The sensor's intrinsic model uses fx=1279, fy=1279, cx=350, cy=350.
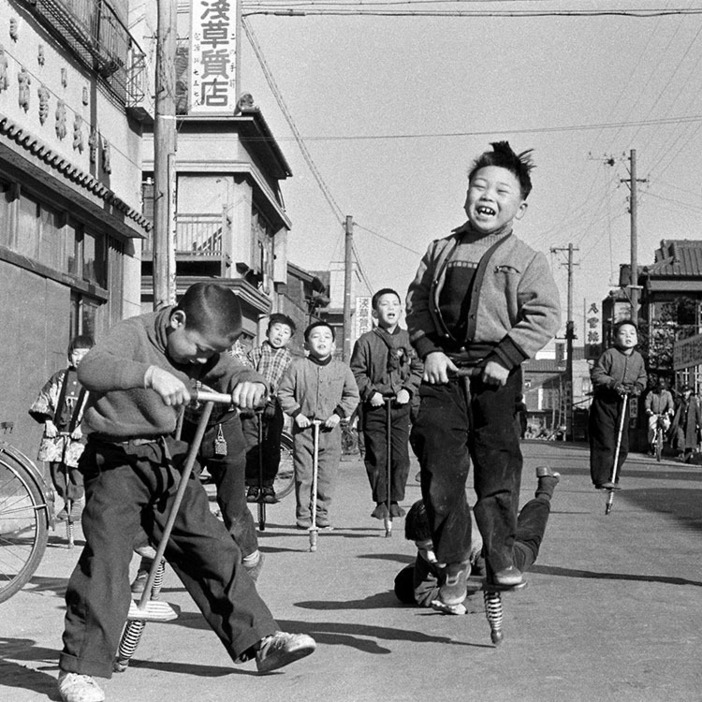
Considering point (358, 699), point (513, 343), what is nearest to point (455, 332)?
point (513, 343)

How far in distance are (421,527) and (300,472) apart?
4.35m

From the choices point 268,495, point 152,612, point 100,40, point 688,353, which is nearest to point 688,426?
point 688,353

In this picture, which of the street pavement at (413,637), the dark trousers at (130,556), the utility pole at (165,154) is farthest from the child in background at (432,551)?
the utility pole at (165,154)

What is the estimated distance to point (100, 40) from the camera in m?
17.5

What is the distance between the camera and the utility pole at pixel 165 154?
570 inches

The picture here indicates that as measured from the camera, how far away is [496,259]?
516cm

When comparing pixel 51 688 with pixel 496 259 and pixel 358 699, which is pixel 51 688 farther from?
pixel 496 259

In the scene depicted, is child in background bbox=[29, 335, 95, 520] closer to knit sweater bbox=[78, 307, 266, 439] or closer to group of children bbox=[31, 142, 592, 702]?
group of children bbox=[31, 142, 592, 702]

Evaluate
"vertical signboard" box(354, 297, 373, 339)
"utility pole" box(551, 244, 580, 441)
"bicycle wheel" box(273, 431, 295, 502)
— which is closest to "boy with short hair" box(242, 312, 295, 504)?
"bicycle wheel" box(273, 431, 295, 502)

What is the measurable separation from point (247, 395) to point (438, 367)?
100 cm

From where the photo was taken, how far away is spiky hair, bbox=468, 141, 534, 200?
5.27 m

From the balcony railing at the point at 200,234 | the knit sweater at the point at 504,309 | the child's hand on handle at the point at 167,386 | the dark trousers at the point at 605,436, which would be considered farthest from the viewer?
the balcony railing at the point at 200,234

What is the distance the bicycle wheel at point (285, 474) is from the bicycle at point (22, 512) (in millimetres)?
6944

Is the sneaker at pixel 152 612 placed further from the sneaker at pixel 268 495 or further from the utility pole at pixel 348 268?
the utility pole at pixel 348 268
